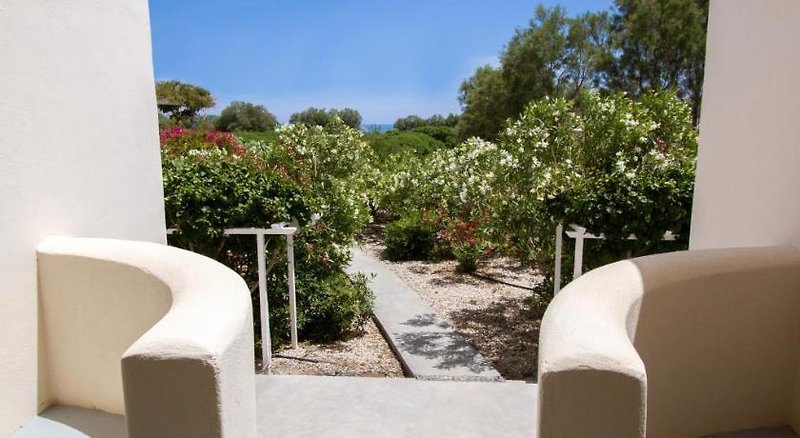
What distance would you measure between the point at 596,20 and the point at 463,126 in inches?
294

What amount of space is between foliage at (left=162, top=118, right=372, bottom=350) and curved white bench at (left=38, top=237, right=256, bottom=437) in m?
2.20

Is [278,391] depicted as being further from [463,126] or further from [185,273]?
[463,126]

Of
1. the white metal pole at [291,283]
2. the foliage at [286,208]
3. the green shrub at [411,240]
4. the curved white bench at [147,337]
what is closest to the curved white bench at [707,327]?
the curved white bench at [147,337]

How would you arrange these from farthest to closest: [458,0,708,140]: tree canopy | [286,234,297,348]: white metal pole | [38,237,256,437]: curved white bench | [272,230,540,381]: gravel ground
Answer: [458,0,708,140]: tree canopy, [286,234,297,348]: white metal pole, [272,230,540,381]: gravel ground, [38,237,256,437]: curved white bench

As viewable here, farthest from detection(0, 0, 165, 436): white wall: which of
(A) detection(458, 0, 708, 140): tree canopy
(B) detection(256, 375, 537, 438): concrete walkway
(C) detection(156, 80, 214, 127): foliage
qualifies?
(C) detection(156, 80, 214, 127): foliage

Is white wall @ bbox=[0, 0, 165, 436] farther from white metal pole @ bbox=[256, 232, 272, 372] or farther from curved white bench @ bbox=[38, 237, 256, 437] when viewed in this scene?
white metal pole @ bbox=[256, 232, 272, 372]

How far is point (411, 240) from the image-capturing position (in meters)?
11.2

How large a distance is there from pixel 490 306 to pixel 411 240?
3770 mm

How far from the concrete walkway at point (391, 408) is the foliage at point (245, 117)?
40674mm

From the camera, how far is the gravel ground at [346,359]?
5242 millimetres

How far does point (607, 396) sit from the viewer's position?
1.31 m

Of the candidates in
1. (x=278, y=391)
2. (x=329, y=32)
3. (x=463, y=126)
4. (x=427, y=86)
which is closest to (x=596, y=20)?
(x=463, y=126)

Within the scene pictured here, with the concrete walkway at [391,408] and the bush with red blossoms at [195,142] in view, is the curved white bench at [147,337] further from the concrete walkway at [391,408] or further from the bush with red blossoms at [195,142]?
the bush with red blossoms at [195,142]

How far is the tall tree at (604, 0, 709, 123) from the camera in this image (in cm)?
1966
